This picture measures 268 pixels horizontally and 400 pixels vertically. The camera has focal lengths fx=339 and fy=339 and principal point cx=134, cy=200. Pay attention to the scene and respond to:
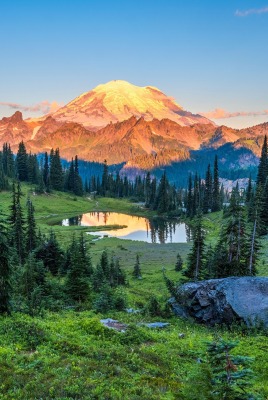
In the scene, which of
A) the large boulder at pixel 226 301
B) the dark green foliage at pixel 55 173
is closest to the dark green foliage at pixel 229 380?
the large boulder at pixel 226 301

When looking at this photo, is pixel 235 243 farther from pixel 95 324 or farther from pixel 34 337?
pixel 34 337

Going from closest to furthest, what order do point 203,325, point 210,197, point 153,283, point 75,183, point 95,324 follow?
point 95,324
point 203,325
point 153,283
point 210,197
point 75,183

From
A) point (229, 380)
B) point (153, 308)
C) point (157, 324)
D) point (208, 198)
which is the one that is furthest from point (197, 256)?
point (208, 198)

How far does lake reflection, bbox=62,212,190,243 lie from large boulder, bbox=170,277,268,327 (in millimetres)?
74281

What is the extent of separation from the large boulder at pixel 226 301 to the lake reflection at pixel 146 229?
74.3 meters

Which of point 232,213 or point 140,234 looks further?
point 140,234

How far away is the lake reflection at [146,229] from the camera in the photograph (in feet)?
347

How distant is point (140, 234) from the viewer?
113m

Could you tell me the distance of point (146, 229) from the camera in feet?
412

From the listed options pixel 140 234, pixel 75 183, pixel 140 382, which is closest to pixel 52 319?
pixel 140 382

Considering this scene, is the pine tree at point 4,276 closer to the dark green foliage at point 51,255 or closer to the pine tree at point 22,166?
the dark green foliage at point 51,255

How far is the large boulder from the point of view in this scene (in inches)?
914

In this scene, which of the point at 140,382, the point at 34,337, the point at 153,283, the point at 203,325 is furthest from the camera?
the point at 153,283

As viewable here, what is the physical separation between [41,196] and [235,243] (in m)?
133
